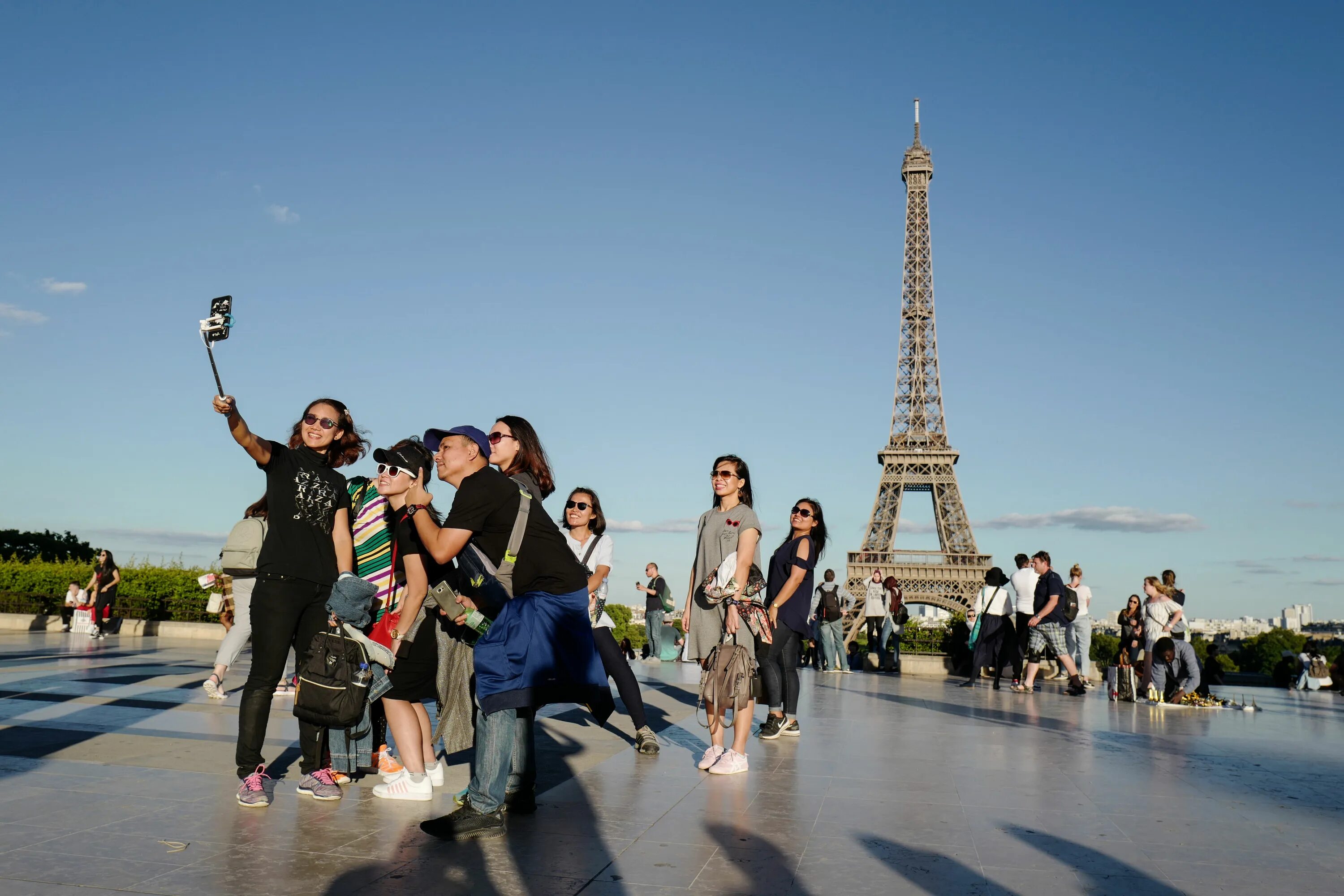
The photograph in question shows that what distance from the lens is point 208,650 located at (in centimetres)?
1455

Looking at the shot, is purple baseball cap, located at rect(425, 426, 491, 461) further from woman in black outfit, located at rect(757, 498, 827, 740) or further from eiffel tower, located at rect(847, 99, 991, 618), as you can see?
eiffel tower, located at rect(847, 99, 991, 618)

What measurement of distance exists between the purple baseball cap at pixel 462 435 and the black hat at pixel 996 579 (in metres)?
10.3

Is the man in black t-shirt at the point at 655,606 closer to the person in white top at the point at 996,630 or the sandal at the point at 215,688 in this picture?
the person in white top at the point at 996,630

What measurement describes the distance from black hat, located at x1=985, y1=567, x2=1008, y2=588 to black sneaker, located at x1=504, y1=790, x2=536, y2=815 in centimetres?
1013

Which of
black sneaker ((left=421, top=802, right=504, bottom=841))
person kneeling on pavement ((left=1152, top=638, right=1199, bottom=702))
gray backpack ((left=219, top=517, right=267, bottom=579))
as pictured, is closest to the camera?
black sneaker ((left=421, top=802, right=504, bottom=841))

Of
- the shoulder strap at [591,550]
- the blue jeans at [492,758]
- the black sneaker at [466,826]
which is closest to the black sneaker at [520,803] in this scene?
the blue jeans at [492,758]

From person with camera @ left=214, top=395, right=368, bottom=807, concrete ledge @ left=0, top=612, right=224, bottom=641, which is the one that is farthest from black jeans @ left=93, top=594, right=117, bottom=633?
person with camera @ left=214, top=395, right=368, bottom=807

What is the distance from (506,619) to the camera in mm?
4184

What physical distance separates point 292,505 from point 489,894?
7.26 feet

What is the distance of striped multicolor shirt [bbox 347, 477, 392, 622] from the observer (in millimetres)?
4805

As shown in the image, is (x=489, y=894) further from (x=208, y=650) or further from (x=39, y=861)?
(x=208, y=650)

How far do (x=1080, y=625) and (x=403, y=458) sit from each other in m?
11.7

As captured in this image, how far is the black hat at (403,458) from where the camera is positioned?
4555 mm

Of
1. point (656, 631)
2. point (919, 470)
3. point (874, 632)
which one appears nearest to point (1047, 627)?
point (874, 632)
